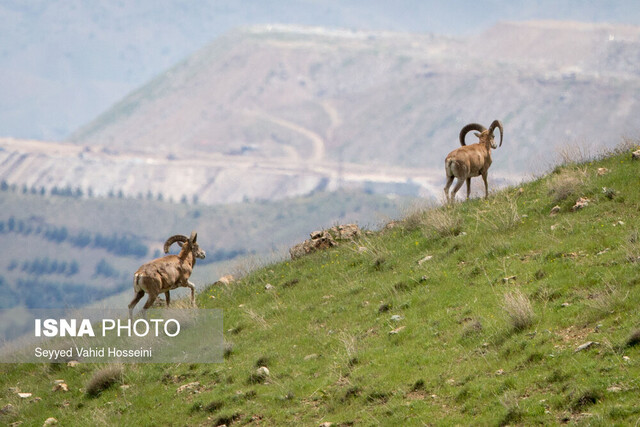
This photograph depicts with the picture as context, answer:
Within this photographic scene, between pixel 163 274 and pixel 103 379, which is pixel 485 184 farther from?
pixel 103 379

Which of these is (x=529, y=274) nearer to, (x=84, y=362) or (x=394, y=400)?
(x=394, y=400)

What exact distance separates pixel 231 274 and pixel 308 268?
4.63 m

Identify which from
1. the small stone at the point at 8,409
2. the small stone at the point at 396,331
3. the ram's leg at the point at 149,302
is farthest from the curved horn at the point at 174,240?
the small stone at the point at 396,331

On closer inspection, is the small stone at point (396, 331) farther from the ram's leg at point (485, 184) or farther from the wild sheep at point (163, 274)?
the ram's leg at point (485, 184)

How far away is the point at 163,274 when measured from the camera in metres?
22.8

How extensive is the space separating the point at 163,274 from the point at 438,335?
353 inches

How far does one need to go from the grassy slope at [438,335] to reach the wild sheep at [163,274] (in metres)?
1.59

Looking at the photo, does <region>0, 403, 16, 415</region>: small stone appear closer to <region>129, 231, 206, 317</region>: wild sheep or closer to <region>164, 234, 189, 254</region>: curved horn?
<region>129, 231, 206, 317</region>: wild sheep

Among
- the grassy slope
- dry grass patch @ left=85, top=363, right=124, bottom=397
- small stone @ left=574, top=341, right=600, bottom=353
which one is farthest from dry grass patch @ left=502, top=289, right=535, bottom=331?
dry grass patch @ left=85, top=363, right=124, bottom=397

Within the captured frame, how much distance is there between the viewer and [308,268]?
2489 centimetres

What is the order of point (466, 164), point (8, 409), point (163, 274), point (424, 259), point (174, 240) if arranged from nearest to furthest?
1. point (8, 409)
2. point (424, 259)
3. point (163, 274)
4. point (174, 240)
5. point (466, 164)

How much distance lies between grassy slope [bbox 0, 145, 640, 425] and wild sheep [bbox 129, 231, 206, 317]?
5.22ft

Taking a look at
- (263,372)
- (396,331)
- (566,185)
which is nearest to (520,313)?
(396,331)

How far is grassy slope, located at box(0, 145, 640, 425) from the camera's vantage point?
13.7 m
